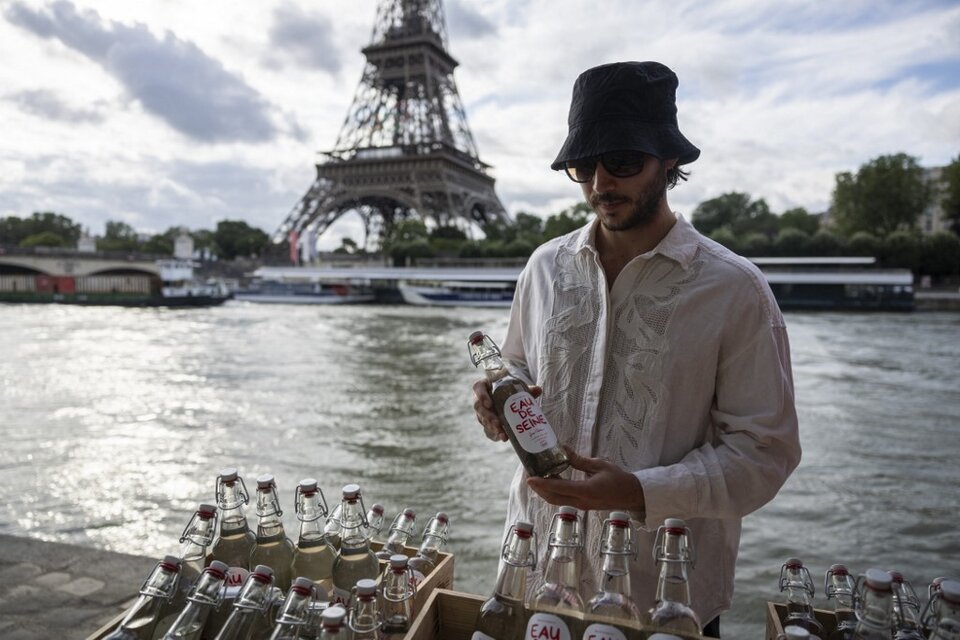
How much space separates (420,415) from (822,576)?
16.3 ft

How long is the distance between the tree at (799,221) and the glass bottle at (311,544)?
5917 cm

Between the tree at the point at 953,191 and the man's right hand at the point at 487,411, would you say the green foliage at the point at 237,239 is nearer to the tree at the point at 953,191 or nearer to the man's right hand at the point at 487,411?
the tree at the point at 953,191

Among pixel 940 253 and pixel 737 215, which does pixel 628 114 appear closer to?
pixel 940 253

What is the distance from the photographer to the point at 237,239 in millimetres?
67938

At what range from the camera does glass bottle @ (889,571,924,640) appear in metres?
→ 1.03

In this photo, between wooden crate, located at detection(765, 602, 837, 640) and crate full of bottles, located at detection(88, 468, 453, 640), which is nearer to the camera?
crate full of bottles, located at detection(88, 468, 453, 640)

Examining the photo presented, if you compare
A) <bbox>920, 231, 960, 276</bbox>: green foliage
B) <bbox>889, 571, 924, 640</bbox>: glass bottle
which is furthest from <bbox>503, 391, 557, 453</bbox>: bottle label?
<bbox>920, 231, 960, 276</bbox>: green foliage

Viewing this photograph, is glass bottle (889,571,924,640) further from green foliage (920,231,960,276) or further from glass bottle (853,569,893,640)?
green foliage (920,231,960,276)

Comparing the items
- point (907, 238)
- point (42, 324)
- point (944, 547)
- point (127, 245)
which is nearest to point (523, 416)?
point (944, 547)

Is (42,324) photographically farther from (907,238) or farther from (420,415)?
(907,238)

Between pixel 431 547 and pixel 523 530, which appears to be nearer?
pixel 523 530

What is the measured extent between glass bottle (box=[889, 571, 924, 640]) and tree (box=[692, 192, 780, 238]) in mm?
52425

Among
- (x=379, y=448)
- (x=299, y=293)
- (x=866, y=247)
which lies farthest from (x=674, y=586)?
(x=866, y=247)

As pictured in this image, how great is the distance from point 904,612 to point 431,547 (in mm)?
864
